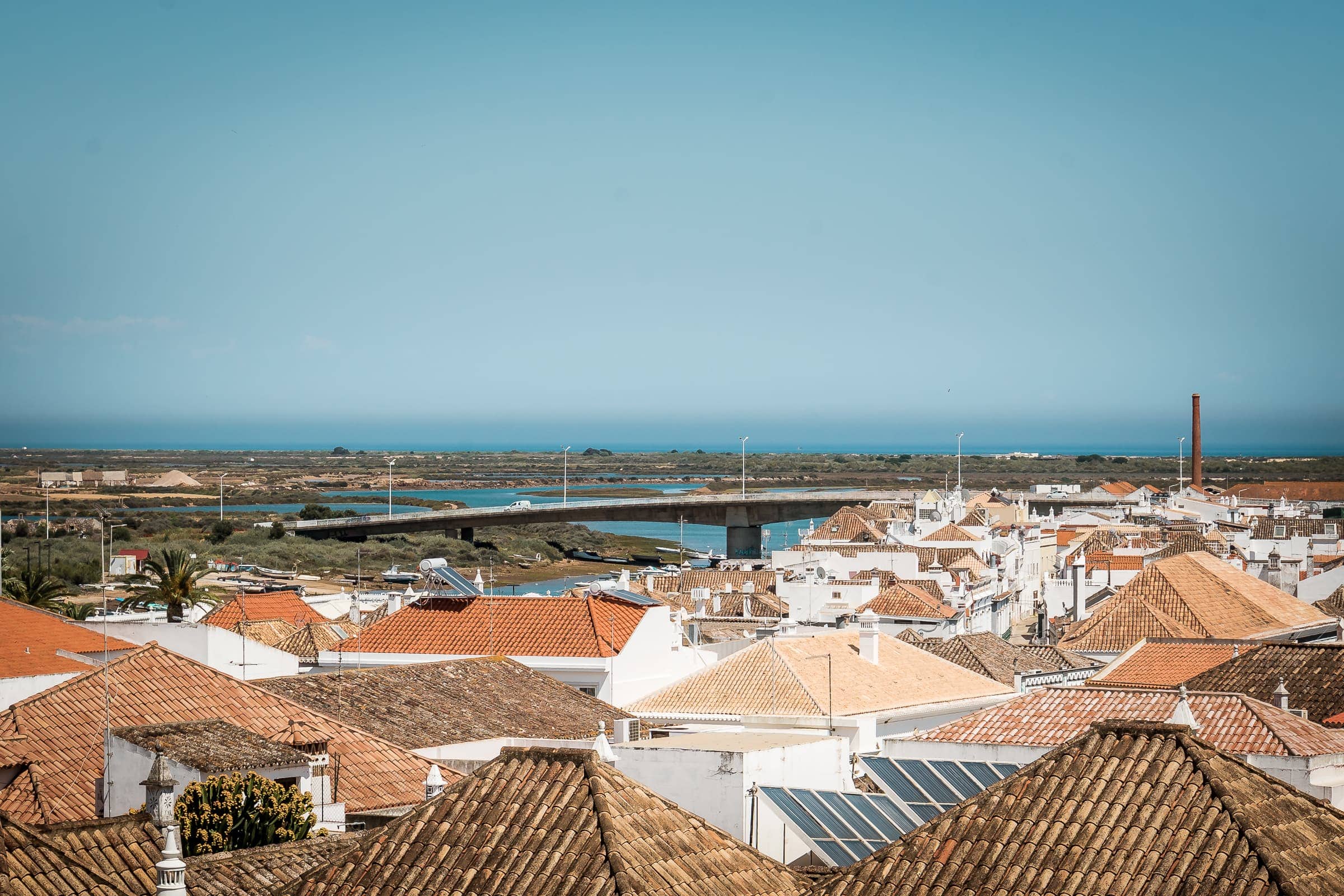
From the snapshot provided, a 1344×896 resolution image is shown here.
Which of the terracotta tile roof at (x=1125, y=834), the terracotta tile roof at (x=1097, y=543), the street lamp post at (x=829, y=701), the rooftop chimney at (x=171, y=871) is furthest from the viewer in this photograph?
the terracotta tile roof at (x=1097, y=543)

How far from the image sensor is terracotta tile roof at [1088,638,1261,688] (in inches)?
1326

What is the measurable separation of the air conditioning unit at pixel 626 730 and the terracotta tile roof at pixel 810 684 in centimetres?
896

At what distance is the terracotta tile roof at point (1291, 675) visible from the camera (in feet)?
97.3

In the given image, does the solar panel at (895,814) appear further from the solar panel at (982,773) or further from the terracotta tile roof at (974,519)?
the terracotta tile roof at (974,519)

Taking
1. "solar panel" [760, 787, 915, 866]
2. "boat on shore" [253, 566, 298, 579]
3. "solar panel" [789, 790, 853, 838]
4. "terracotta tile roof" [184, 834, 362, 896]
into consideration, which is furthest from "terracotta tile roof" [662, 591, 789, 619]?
"terracotta tile roof" [184, 834, 362, 896]

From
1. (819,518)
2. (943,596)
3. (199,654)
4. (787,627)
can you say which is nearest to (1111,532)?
(943,596)

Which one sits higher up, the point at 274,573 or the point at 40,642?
the point at 40,642

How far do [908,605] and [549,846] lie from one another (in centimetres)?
4672

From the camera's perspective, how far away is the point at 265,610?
51750 mm

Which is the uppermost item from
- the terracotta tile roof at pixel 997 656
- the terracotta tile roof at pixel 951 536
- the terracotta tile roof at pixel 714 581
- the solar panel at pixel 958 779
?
the solar panel at pixel 958 779

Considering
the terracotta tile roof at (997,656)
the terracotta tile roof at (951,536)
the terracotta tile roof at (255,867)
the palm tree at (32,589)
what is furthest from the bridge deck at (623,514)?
the terracotta tile roof at (255,867)

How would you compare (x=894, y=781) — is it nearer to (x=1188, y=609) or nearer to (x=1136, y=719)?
(x=1136, y=719)

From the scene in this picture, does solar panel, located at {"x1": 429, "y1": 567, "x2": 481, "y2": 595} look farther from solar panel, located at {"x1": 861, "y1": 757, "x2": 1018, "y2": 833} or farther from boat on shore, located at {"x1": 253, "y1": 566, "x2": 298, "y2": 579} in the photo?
boat on shore, located at {"x1": 253, "y1": 566, "x2": 298, "y2": 579}

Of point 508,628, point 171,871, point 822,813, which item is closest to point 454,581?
point 508,628
